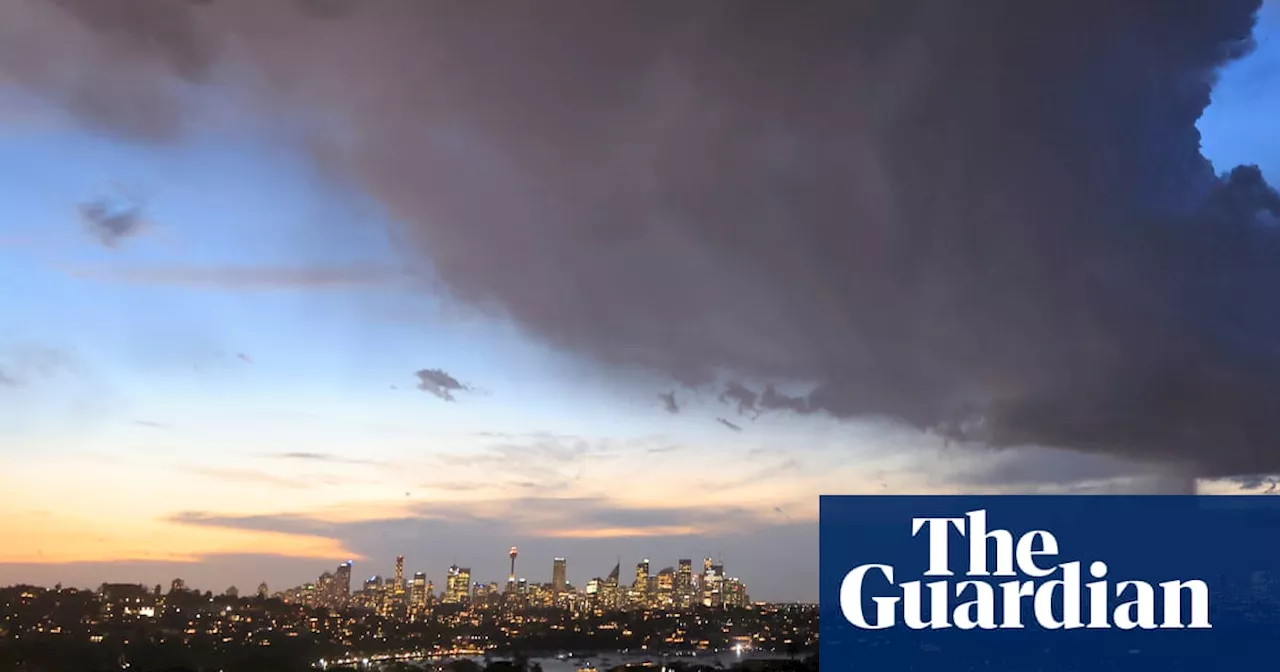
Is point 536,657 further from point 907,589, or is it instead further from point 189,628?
point 907,589

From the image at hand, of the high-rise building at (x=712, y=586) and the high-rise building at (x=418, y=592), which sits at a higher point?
the high-rise building at (x=712, y=586)

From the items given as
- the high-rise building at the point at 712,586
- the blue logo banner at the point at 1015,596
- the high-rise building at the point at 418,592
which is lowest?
the high-rise building at the point at 418,592

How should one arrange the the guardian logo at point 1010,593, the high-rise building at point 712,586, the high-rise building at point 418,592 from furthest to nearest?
the high-rise building at point 418,592 → the high-rise building at point 712,586 → the the guardian logo at point 1010,593

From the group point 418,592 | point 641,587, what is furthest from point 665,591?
point 418,592

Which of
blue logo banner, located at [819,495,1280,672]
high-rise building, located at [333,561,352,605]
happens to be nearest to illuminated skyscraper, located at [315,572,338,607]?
high-rise building, located at [333,561,352,605]

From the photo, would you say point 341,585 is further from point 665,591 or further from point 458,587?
point 665,591

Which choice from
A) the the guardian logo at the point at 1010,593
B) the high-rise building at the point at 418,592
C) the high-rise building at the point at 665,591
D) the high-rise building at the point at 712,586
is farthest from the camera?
the high-rise building at the point at 418,592

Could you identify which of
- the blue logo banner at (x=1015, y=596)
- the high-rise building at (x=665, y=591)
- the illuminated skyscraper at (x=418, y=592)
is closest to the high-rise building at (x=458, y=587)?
the illuminated skyscraper at (x=418, y=592)

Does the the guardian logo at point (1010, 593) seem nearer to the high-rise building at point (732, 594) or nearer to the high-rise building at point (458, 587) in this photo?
the high-rise building at point (732, 594)
